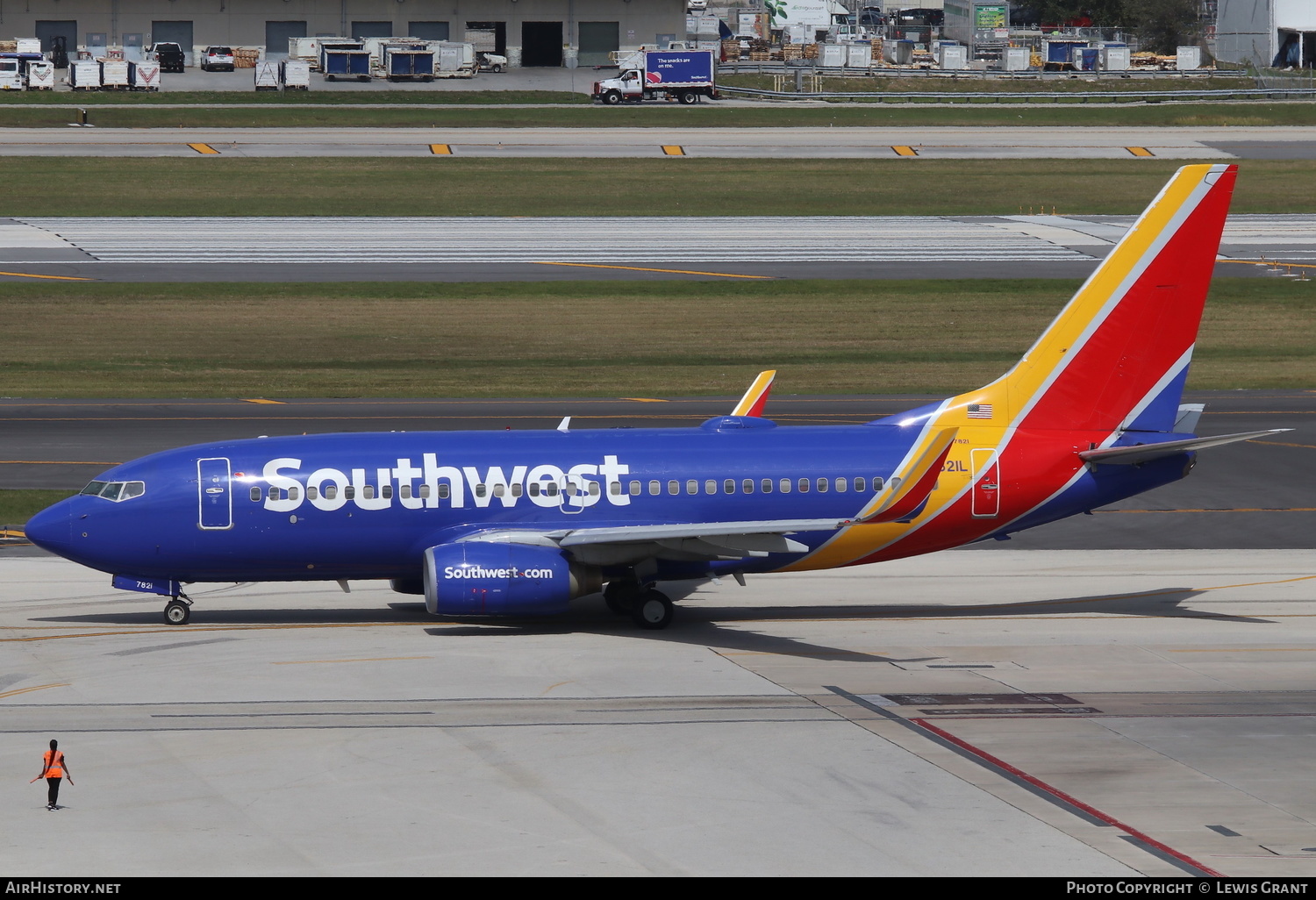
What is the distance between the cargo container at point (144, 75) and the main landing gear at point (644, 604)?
107m

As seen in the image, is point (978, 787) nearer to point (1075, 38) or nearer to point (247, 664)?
point (247, 664)

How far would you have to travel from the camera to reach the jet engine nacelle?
3142 centimetres

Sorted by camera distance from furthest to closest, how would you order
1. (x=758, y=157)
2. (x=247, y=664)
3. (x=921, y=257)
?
(x=758, y=157), (x=921, y=257), (x=247, y=664)

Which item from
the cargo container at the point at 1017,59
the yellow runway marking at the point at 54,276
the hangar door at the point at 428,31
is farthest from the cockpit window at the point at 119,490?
the cargo container at the point at 1017,59

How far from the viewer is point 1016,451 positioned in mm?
34312

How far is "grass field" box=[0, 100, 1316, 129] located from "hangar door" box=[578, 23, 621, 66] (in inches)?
866

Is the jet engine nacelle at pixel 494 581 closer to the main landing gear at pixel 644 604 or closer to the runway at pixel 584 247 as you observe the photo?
the main landing gear at pixel 644 604

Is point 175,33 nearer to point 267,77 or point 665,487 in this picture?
point 267,77

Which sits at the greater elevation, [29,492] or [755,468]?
[755,468]

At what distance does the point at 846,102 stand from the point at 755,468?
105 m

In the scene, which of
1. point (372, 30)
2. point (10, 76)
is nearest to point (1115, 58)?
point (372, 30)

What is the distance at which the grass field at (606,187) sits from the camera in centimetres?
9400

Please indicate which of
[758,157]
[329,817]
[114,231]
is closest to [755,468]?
[329,817]

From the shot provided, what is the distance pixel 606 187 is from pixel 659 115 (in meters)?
26.2
